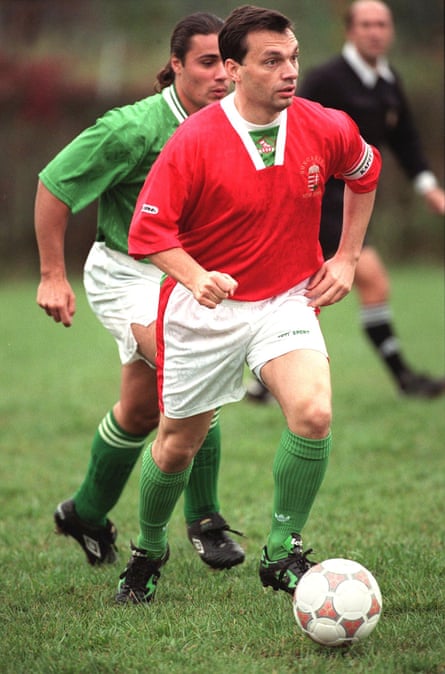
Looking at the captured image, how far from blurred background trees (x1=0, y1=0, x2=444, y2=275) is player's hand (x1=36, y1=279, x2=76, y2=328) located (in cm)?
1427

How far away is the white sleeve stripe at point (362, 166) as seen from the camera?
395 centimetres

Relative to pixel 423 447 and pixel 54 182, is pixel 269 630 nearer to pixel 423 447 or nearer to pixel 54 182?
pixel 54 182

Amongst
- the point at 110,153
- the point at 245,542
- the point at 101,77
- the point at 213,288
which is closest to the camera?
the point at 213,288

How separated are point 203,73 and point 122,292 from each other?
0.90 meters

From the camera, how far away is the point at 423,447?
21.7ft

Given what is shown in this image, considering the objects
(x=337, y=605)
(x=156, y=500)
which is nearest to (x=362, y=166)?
(x=156, y=500)

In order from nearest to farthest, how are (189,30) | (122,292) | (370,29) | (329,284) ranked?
(329,284) < (189,30) < (122,292) < (370,29)

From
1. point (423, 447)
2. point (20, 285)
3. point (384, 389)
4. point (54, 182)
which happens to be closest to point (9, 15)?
point (20, 285)

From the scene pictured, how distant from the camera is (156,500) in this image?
4.03 m

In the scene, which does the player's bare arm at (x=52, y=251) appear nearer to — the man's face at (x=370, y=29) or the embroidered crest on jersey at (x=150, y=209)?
the embroidered crest on jersey at (x=150, y=209)

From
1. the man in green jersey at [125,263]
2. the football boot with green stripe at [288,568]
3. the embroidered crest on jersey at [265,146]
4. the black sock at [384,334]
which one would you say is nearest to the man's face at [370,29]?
the black sock at [384,334]

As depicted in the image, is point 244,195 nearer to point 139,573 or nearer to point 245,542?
point 139,573

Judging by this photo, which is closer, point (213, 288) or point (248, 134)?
point (213, 288)

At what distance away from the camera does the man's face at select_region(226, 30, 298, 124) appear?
363cm
